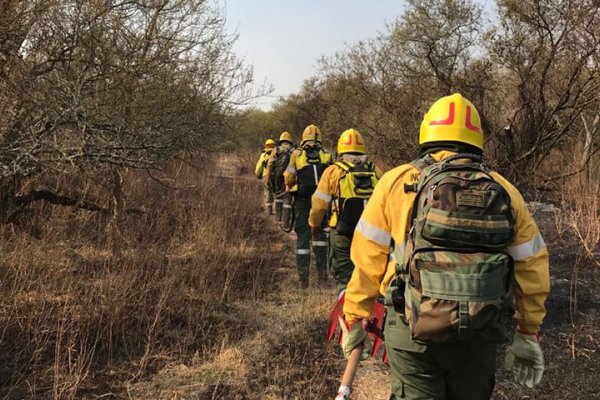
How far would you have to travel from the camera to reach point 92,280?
5188 millimetres

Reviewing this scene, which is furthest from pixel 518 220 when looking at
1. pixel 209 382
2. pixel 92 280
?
pixel 92 280

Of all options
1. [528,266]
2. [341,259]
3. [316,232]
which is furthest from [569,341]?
[528,266]

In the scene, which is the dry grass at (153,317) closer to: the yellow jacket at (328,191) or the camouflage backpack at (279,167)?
the yellow jacket at (328,191)

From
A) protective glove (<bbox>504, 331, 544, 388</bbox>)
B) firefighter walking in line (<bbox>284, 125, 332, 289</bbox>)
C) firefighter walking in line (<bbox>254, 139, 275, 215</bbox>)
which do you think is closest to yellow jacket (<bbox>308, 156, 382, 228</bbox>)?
firefighter walking in line (<bbox>284, 125, 332, 289</bbox>)

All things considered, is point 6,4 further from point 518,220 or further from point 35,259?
point 518,220

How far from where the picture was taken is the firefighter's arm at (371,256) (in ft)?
7.19

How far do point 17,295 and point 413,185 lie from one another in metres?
3.79

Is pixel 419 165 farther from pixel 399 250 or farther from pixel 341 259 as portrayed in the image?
pixel 341 259

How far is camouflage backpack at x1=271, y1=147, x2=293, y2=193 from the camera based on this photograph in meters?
9.71

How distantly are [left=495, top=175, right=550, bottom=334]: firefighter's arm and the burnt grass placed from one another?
182 centimetres

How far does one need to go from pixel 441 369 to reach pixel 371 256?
0.54m

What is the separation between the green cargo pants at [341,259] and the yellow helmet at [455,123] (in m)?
2.88

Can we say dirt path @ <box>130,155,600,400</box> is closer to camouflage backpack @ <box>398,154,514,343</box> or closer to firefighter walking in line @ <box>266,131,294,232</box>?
camouflage backpack @ <box>398,154,514,343</box>

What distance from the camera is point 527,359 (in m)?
2.12
